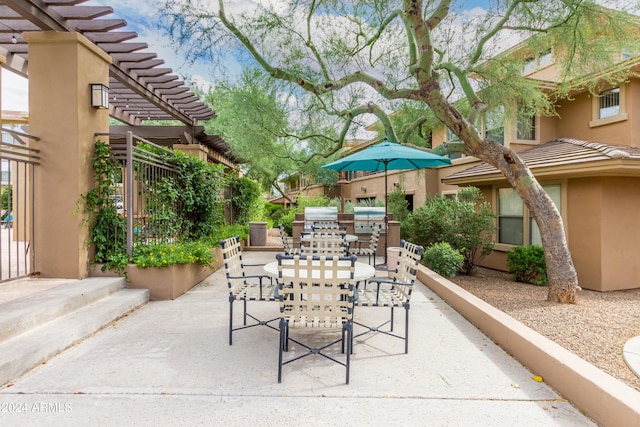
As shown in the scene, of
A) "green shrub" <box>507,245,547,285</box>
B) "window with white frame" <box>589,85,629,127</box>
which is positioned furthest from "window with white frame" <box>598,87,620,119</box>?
"green shrub" <box>507,245,547,285</box>

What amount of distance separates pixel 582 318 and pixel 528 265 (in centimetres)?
311

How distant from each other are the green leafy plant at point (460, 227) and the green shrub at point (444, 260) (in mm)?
748

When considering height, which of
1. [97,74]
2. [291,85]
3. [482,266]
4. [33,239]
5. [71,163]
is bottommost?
[482,266]

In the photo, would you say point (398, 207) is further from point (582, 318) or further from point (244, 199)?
point (582, 318)

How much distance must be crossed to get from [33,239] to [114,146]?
1.85m

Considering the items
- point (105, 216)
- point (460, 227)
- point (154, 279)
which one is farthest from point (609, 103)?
point (105, 216)

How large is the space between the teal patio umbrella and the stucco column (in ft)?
15.4

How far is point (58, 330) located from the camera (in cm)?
376

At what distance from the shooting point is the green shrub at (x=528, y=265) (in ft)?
25.6

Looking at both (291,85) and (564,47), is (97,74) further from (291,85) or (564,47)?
(564,47)

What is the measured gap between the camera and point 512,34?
27.6 ft

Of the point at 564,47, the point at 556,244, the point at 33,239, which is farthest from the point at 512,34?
the point at 33,239

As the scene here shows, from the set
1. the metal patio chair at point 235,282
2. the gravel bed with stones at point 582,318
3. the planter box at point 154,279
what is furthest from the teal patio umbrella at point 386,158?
the planter box at point 154,279

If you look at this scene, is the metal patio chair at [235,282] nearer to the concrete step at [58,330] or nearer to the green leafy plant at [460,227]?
the concrete step at [58,330]
